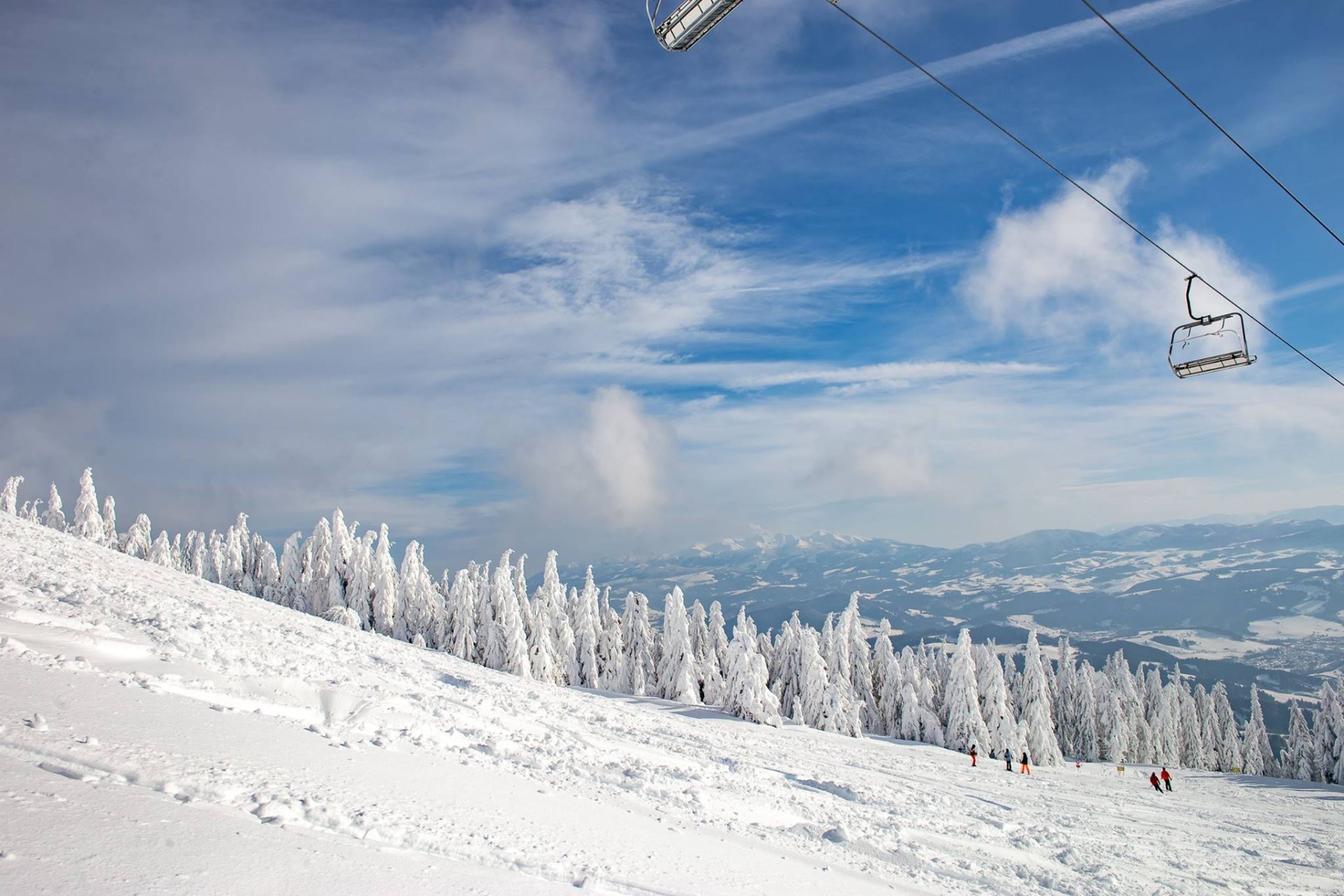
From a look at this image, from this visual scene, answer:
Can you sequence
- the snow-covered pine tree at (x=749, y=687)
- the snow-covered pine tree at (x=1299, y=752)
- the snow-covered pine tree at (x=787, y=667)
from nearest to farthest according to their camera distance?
the snow-covered pine tree at (x=749, y=687) < the snow-covered pine tree at (x=787, y=667) < the snow-covered pine tree at (x=1299, y=752)

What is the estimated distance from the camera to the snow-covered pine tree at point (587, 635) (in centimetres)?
6544

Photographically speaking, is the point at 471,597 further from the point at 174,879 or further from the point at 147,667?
the point at 174,879

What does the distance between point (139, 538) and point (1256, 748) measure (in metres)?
147

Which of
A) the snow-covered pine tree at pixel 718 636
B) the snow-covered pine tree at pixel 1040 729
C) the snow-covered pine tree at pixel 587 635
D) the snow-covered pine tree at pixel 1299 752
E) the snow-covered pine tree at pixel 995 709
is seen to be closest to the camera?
the snow-covered pine tree at pixel 995 709

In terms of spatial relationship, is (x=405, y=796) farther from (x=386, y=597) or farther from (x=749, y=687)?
(x=386, y=597)

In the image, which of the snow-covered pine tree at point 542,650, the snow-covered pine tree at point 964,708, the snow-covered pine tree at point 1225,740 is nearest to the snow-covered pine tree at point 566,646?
the snow-covered pine tree at point 542,650

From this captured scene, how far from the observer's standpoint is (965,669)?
54.4 meters

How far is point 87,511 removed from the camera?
78.9 m

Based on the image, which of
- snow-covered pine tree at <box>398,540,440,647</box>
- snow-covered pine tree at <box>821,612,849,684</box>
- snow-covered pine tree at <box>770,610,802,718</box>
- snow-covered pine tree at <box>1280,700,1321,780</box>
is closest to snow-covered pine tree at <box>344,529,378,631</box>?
snow-covered pine tree at <box>398,540,440,647</box>

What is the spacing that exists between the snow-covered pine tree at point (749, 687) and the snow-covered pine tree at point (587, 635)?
58.9 feet

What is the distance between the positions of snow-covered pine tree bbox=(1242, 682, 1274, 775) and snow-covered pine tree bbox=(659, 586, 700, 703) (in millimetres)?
77678

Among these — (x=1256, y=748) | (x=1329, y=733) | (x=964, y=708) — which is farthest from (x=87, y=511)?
(x=1256, y=748)

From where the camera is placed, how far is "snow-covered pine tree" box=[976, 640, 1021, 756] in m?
52.8

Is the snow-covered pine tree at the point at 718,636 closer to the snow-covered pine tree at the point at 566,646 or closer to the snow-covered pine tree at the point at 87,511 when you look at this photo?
the snow-covered pine tree at the point at 566,646
